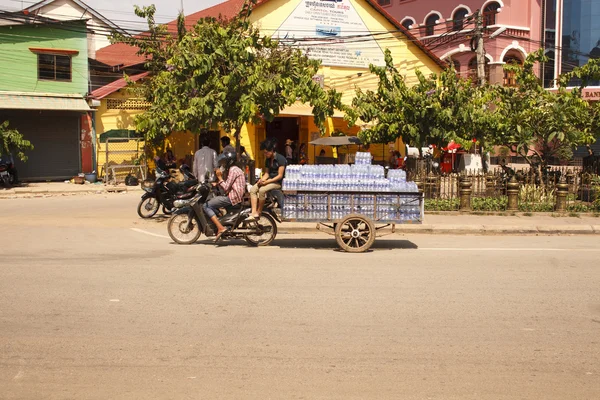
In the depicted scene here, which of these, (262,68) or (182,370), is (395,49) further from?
(182,370)

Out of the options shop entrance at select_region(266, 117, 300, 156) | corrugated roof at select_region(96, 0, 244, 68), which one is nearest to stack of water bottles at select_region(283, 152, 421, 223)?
shop entrance at select_region(266, 117, 300, 156)

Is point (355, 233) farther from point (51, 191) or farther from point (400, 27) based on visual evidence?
point (400, 27)

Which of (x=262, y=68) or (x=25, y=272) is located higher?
(x=262, y=68)

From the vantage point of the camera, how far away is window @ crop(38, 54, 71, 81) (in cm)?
2616

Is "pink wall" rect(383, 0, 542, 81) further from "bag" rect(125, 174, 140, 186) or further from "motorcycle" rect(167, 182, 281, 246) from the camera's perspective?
"motorcycle" rect(167, 182, 281, 246)

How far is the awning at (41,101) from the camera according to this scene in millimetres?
24359

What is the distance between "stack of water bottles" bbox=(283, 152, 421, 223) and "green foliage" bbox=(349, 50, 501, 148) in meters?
7.49

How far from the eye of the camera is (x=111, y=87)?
27516mm

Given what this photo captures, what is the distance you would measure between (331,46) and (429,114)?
13677 mm

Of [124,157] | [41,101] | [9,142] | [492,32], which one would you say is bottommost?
[124,157]

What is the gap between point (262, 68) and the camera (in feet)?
58.6

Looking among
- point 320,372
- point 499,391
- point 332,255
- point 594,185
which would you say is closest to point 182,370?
point 320,372

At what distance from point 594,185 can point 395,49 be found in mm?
17268

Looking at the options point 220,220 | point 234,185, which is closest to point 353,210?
point 234,185
